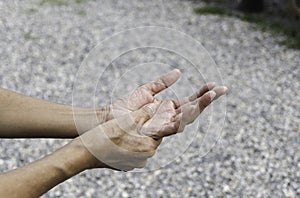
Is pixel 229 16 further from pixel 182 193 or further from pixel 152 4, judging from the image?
pixel 182 193

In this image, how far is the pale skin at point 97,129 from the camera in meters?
1.43

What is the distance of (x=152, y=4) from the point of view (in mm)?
6648

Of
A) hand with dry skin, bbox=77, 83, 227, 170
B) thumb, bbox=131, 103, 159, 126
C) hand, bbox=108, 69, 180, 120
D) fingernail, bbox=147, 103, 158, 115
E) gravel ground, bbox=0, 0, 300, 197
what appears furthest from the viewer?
gravel ground, bbox=0, 0, 300, 197

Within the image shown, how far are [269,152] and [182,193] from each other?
76 centimetres

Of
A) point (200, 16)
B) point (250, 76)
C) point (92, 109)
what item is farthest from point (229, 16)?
point (92, 109)

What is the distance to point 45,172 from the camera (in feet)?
4.67

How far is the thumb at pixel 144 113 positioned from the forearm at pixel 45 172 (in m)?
0.20

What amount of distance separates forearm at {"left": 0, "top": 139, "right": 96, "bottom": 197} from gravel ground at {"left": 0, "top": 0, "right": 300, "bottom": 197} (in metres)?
0.44

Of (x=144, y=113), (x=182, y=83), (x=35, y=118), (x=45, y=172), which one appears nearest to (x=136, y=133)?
(x=144, y=113)

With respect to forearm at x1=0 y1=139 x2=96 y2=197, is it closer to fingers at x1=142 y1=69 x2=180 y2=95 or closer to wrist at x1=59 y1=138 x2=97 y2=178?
wrist at x1=59 y1=138 x2=97 y2=178

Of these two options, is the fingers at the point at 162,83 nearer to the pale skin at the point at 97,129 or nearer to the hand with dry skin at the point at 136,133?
the pale skin at the point at 97,129

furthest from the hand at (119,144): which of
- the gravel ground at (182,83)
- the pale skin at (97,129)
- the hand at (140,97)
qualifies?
→ the gravel ground at (182,83)

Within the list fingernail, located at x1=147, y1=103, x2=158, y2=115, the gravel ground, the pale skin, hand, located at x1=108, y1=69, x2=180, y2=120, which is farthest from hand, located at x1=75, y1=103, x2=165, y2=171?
the gravel ground

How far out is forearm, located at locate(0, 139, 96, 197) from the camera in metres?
1.39
